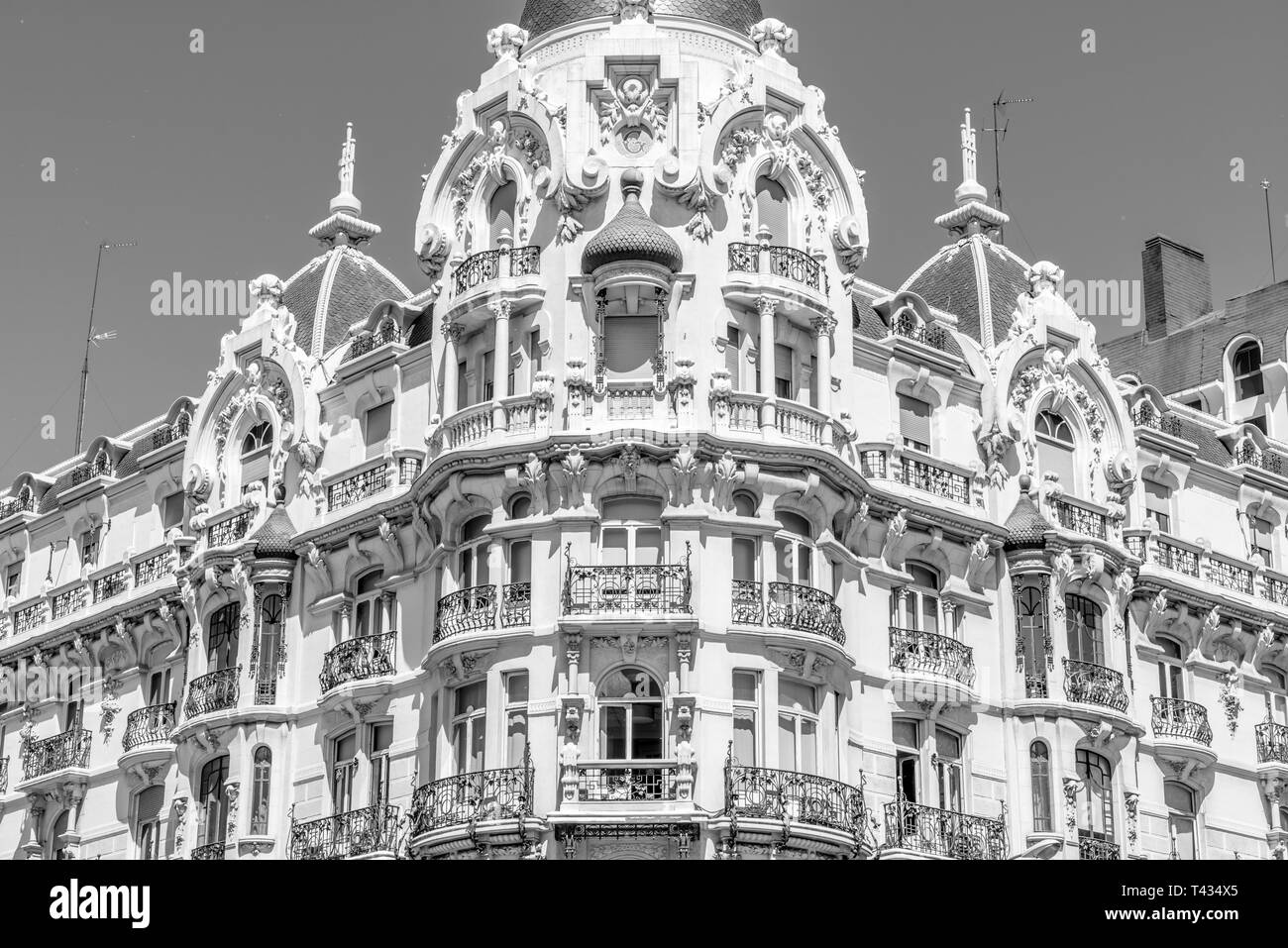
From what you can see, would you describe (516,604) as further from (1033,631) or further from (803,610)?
(1033,631)

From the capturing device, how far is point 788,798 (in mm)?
47312

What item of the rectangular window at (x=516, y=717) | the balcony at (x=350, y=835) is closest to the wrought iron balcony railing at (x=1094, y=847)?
the rectangular window at (x=516, y=717)

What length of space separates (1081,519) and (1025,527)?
2284mm

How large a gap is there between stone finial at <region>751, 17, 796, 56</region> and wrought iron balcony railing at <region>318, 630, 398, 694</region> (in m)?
15.3

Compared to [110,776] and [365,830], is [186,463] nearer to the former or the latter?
[110,776]

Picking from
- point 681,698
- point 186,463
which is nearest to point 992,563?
point 681,698

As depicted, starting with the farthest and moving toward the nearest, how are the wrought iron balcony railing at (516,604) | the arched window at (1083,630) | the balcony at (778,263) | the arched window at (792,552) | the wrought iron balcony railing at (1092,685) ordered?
the arched window at (1083,630) < the wrought iron balcony railing at (1092,685) < the balcony at (778,263) < the arched window at (792,552) < the wrought iron balcony railing at (516,604)

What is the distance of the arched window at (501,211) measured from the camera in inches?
2099

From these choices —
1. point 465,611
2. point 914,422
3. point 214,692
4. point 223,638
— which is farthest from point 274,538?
point 914,422

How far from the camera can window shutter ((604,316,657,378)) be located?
5047cm

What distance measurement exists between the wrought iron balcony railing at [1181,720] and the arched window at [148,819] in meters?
24.1

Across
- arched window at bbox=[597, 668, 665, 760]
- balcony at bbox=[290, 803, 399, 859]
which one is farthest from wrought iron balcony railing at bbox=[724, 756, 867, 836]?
balcony at bbox=[290, 803, 399, 859]

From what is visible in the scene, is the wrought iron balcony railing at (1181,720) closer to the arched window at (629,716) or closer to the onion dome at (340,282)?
the arched window at (629,716)

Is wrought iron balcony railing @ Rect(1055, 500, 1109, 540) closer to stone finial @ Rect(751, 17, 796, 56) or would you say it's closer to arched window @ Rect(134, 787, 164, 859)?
stone finial @ Rect(751, 17, 796, 56)
